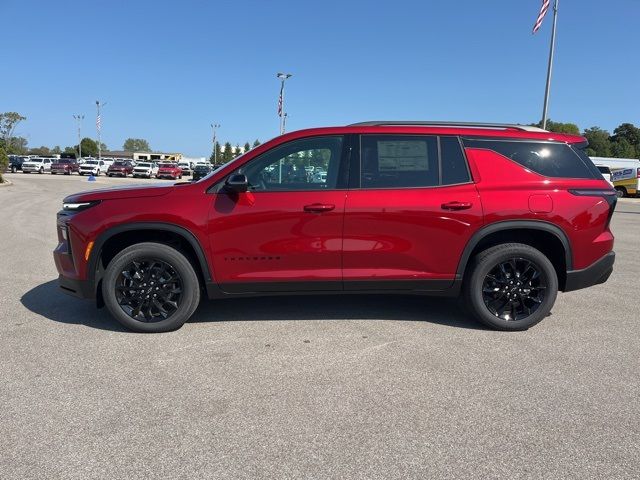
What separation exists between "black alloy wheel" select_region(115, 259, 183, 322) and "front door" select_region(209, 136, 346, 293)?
420 millimetres

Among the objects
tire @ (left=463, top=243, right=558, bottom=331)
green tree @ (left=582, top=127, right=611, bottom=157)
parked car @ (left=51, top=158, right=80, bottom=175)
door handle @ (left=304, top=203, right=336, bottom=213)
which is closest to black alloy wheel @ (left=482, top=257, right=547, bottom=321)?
tire @ (left=463, top=243, right=558, bottom=331)

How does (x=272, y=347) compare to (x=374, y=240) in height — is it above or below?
below

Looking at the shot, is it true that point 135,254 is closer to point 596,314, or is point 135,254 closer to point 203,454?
point 203,454

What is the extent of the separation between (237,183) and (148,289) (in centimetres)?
124

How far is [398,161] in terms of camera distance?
14.2 ft

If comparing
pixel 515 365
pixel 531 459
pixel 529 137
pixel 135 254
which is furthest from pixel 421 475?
pixel 529 137

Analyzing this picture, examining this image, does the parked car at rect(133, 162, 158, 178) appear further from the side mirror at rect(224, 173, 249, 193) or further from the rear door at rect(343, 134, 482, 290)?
the rear door at rect(343, 134, 482, 290)

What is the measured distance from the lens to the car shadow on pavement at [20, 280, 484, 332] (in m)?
4.66

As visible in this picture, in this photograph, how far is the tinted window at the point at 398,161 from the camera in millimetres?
4262

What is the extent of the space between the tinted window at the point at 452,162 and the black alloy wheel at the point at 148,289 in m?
2.54

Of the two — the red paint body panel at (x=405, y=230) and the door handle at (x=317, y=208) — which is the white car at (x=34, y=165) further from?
the red paint body panel at (x=405, y=230)

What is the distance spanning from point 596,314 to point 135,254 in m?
4.56

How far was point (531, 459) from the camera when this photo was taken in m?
2.50

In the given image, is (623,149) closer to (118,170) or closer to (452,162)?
(118,170)
